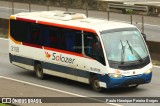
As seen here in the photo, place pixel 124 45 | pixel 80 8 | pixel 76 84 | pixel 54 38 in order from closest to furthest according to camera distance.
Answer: pixel 124 45 < pixel 76 84 < pixel 54 38 < pixel 80 8

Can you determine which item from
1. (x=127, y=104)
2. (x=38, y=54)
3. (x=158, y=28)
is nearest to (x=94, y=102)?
(x=127, y=104)

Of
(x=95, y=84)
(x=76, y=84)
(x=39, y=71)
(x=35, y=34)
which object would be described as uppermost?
(x=35, y=34)

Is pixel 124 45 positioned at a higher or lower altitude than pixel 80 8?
higher

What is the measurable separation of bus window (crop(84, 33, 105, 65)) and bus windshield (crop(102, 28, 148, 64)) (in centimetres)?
24

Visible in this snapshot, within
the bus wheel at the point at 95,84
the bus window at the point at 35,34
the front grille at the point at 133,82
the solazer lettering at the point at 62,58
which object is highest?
the bus window at the point at 35,34

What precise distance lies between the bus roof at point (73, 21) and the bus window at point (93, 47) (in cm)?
30

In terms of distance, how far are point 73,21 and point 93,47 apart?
6.27 ft

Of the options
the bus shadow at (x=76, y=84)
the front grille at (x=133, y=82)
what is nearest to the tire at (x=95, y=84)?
the bus shadow at (x=76, y=84)

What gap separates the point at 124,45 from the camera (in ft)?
64.3

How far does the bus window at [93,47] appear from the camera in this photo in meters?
19.4

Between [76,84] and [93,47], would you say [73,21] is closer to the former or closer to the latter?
[93,47]

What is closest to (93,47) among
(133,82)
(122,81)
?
(122,81)

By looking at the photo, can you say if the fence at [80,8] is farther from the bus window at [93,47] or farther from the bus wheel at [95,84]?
the bus wheel at [95,84]

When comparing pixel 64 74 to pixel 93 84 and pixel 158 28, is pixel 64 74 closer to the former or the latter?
pixel 93 84
